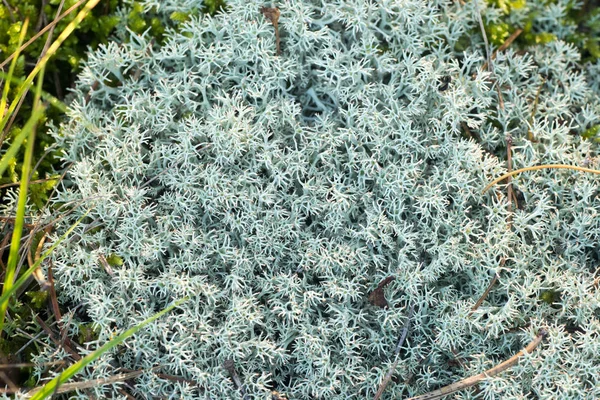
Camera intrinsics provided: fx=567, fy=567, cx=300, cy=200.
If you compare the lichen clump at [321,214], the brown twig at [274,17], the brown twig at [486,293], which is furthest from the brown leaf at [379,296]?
the brown twig at [274,17]

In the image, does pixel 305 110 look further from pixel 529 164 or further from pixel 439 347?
pixel 439 347

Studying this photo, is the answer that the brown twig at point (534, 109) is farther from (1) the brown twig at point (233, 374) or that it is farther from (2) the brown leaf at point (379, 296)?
(1) the brown twig at point (233, 374)

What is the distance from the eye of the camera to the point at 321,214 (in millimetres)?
2525

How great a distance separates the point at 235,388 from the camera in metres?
2.33

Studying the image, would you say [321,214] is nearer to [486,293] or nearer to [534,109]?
[486,293]

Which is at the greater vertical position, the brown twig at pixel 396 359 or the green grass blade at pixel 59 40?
the green grass blade at pixel 59 40

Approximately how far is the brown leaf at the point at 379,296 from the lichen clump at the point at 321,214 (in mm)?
24

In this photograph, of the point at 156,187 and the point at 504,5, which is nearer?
the point at 156,187

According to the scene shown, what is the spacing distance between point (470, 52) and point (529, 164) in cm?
71

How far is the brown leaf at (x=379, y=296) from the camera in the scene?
2484 millimetres

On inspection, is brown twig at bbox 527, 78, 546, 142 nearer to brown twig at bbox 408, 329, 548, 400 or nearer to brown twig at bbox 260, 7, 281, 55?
brown twig at bbox 408, 329, 548, 400

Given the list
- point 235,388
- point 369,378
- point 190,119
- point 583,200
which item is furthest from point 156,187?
point 583,200

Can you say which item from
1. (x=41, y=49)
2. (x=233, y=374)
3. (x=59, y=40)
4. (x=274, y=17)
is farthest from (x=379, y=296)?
(x=41, y=49)

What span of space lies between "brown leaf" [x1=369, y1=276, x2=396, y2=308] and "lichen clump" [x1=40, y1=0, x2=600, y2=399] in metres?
0.02
